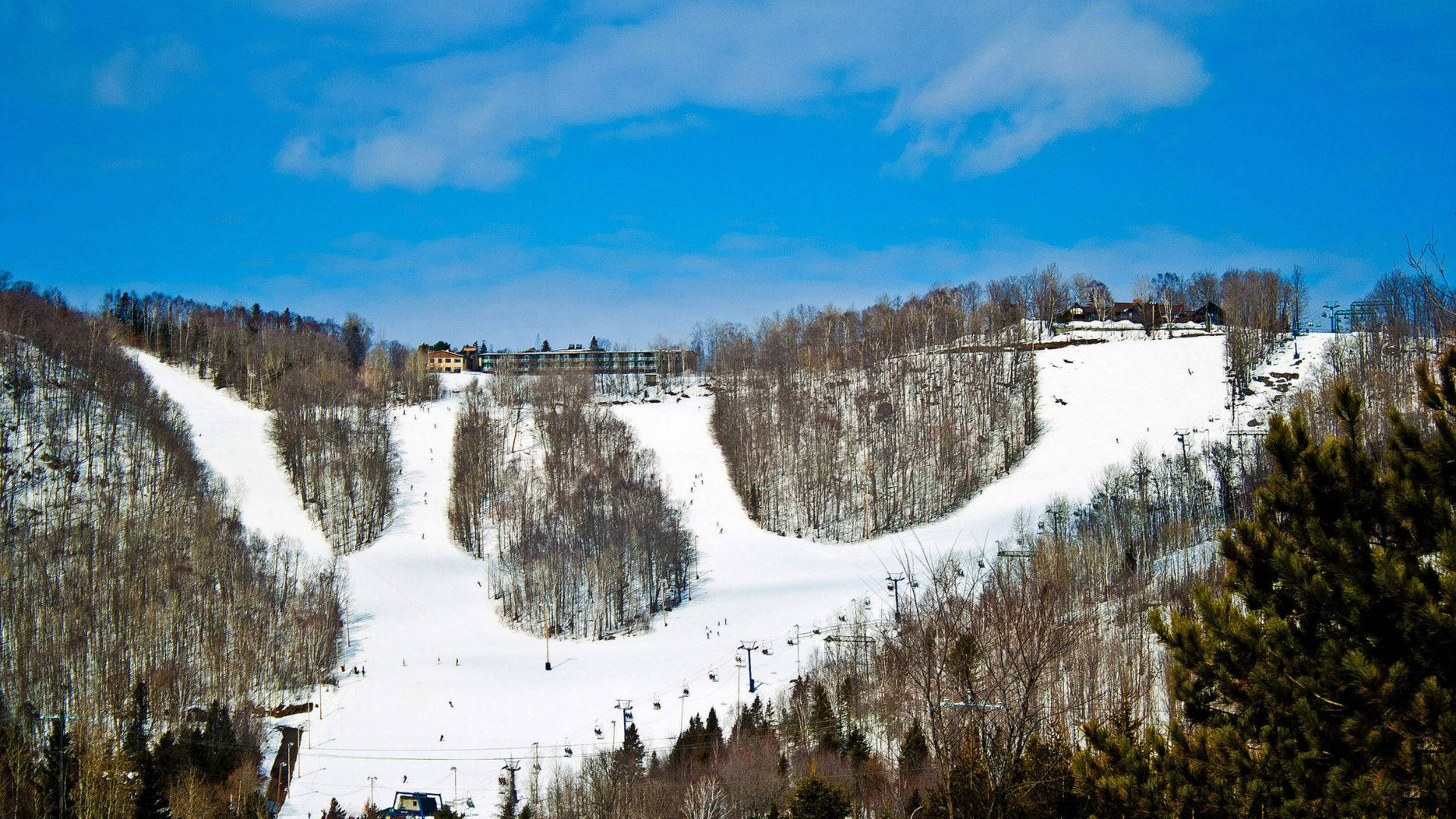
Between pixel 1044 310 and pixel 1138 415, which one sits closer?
pixel 1138 415

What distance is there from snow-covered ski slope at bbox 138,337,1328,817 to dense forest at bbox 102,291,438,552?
217 cm

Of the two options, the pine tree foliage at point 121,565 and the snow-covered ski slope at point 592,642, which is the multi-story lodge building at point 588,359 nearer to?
the snow-covered ski slope at point 592,642

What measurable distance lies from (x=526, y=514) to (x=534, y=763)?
34369 mm

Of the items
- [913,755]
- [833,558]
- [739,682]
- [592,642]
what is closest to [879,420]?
[833,558]

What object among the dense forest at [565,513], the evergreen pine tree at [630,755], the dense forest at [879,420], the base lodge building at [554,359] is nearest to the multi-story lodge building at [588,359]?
the base lodge building at [554,359]

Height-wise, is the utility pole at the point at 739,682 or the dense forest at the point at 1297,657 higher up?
the dense forest at the point at 1297,657

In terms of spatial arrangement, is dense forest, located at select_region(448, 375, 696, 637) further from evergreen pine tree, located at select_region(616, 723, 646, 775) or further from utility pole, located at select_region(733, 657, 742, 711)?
evergreen pine tree, located at select_region(616, 723, 646, 775)

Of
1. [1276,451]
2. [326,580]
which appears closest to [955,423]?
[326,580]

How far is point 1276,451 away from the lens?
31.5 feet

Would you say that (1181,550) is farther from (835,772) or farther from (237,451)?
(237,451)

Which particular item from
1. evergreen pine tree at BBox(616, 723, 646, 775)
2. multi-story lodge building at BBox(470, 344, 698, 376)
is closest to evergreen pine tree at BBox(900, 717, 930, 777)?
evergreen pine tree at BBox(616, 723, 646, 775)

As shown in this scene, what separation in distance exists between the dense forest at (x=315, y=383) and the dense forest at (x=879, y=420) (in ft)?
106

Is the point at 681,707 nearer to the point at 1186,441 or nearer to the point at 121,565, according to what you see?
the point at 121,565

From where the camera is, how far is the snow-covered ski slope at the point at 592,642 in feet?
139
